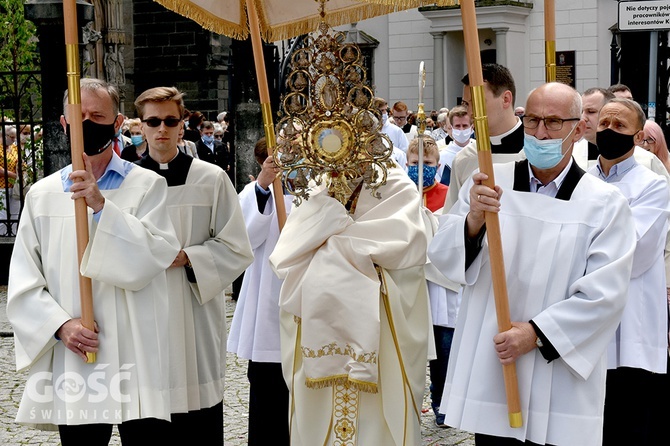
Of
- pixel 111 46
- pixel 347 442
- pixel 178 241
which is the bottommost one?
pixel 347 442

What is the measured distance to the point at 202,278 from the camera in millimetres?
5195

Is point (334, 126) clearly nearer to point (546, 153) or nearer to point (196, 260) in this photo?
point (196, 260)

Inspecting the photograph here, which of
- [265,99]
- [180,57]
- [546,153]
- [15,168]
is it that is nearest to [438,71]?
[180,57]

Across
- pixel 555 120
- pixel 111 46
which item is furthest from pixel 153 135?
pixel 111 46

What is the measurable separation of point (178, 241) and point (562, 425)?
1878mm

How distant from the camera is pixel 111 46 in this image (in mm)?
27203

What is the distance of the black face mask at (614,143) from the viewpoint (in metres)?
5.57

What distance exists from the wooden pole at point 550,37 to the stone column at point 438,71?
89.0 feet

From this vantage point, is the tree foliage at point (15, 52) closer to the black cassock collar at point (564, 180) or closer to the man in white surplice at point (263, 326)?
the man in white surplice at point (263, 326)

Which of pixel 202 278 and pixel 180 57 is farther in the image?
pixel 180 57

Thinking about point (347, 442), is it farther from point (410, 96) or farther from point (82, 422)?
point (410, 96)

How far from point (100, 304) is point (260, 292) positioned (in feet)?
4.73

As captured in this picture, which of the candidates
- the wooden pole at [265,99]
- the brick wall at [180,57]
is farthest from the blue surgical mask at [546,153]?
the brick wall at [180,57]

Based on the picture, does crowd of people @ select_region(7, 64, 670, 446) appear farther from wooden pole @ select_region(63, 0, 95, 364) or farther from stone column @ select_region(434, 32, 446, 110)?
stone column @ select_region(434, 32, 446, 110)
